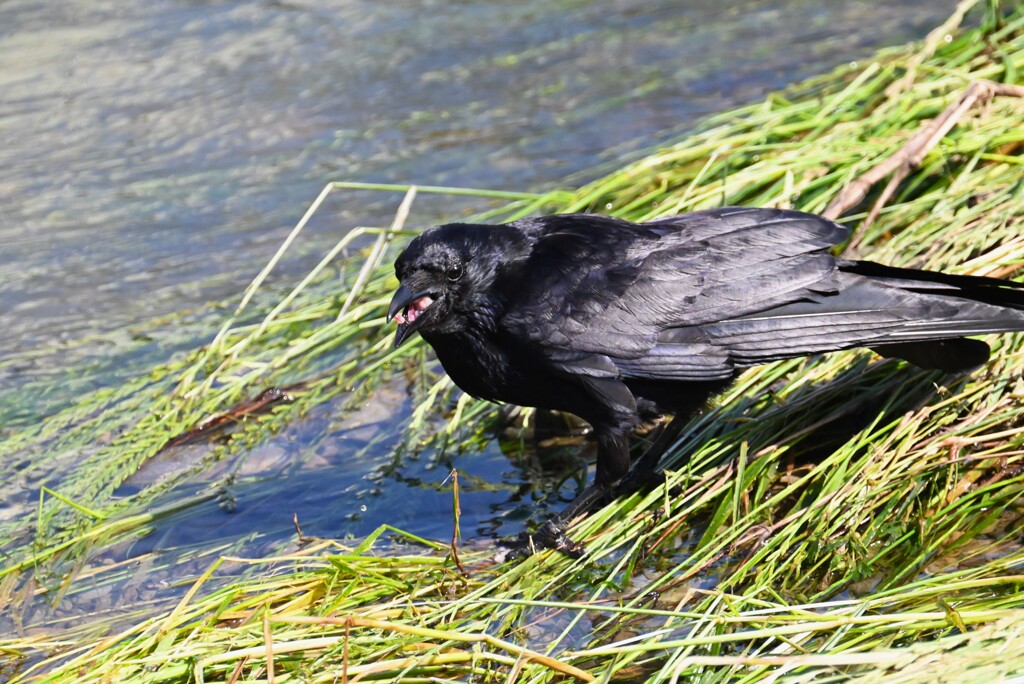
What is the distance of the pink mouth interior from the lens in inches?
140

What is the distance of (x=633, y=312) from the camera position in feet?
11.8


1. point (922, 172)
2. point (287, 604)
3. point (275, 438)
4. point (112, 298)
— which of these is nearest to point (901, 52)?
point (922, 172)

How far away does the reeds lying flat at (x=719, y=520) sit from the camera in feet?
8.72

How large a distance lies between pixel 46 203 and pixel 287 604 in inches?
195

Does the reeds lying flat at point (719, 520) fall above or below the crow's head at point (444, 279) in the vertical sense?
below

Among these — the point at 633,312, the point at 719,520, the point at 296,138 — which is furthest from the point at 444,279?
the point at 296,138

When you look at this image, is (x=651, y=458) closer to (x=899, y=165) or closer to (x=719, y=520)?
(x=719, y=520)

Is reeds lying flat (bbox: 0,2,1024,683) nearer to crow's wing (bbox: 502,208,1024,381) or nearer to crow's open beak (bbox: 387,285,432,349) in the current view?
crow's wing (bbox: 502,208,1024,381)

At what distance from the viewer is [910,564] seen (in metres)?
3.11

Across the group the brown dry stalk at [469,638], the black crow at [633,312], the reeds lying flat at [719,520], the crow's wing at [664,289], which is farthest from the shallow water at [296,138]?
the brown dry stalk at [469,638]

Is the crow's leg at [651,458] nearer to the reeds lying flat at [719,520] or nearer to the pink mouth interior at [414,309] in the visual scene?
the reeds lying flat at [719,520]

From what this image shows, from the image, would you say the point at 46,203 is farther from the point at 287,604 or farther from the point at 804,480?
the point at 804,480

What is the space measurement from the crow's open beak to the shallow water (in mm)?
843

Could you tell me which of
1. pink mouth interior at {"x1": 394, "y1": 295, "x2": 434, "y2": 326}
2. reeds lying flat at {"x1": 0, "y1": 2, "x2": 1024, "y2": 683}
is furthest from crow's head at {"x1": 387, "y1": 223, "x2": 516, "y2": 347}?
reeds lying flat at {"x1": 0, "y1": 2, "x2": 1024, "y2": 683}
